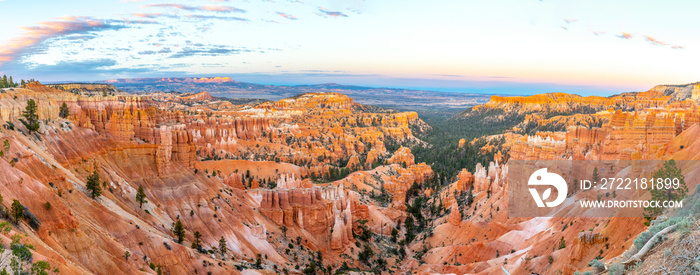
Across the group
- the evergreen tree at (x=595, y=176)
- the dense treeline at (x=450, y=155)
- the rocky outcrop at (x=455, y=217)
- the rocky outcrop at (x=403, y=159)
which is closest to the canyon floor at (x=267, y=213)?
the rocky outcrop at (x=455, y=217)

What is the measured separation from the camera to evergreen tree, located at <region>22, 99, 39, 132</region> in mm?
30391

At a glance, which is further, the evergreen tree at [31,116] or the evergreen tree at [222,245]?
the evergreen tree at [222,245]

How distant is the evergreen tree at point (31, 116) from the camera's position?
30.4 metres

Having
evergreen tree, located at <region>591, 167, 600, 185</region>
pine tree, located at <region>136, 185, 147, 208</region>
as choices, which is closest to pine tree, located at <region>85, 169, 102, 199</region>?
pine tree, located at <region>136, 185, 147, 208</region>

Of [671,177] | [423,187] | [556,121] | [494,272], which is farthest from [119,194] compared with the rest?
[556,121]

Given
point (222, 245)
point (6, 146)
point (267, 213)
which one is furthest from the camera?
point (267, 213)

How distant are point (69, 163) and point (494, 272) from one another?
29.7 meters

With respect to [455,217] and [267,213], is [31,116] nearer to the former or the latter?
[267,213]

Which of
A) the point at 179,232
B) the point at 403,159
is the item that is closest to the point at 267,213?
the point at 179,232

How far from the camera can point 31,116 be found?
→ 30.7 m

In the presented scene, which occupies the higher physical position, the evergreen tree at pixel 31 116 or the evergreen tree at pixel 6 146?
the evergreen tree at pixel 31 116

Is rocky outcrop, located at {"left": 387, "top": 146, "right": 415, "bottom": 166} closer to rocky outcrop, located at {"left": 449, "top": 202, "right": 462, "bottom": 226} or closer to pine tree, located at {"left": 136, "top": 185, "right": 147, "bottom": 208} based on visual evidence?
rocky outcrop, located at {"left": 449, "top": 202, "right": 462, "bottom": 226}

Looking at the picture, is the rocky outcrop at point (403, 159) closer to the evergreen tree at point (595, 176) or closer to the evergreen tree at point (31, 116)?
the evergreen tree at point (595, 176)

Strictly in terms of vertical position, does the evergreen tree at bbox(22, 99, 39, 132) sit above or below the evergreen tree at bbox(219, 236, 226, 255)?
above
